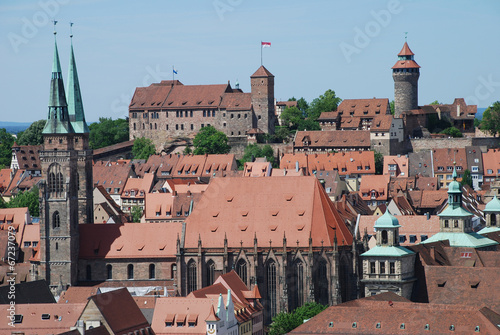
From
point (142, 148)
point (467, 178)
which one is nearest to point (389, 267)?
point (467, 178)

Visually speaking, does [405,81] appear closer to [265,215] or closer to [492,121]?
[492,121]

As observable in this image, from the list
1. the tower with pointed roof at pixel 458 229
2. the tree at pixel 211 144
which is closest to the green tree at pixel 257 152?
the tree at pixel 211 144

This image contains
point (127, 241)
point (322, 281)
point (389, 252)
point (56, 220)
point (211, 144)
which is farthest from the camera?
point (211, 144)

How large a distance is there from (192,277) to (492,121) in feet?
313

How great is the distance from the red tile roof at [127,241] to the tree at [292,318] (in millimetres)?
12751

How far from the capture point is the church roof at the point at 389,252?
313 feet

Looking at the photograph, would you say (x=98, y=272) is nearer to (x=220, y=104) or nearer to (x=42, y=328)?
(x=42, y=328)

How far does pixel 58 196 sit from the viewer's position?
10688 centimetres

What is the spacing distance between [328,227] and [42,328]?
23.0m

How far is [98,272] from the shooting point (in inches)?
4222

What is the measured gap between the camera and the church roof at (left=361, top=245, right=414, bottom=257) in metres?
95.4

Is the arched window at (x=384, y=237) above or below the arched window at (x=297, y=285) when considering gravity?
above

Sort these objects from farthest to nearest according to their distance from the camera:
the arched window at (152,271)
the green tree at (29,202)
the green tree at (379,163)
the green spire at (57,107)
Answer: the green tree at (379,163)
the green tree at (29,202)
the green spire at (57,107)
the arched window at (152,271)

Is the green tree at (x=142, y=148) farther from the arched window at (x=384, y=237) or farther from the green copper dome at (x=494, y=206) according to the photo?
the arched window at (x=384, y=237)
